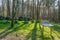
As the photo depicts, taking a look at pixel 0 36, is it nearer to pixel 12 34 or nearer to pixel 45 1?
pixel 12 34

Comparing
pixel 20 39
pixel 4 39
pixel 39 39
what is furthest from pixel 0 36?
pixel 39 39

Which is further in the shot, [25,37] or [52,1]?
[52,1]

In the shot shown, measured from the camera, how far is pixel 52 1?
36250 millimetres

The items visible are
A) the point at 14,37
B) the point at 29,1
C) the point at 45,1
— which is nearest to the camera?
the point at 14,37

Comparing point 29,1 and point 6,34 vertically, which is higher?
point 29,1

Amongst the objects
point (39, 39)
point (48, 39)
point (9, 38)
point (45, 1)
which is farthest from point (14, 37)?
point (45, 1)

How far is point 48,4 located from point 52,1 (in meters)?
1.60

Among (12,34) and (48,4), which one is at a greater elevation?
(48,4)

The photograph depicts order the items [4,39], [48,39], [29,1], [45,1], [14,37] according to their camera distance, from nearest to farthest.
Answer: [4,39] < [14,37] < [48,39] < [45,1] < [29,1]

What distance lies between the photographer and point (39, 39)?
1453cm

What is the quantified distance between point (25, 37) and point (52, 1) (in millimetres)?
23206

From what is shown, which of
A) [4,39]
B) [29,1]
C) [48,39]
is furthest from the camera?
[29,1]

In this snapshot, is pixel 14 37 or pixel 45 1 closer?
pixel 14 37

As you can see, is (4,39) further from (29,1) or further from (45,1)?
(29,1)
